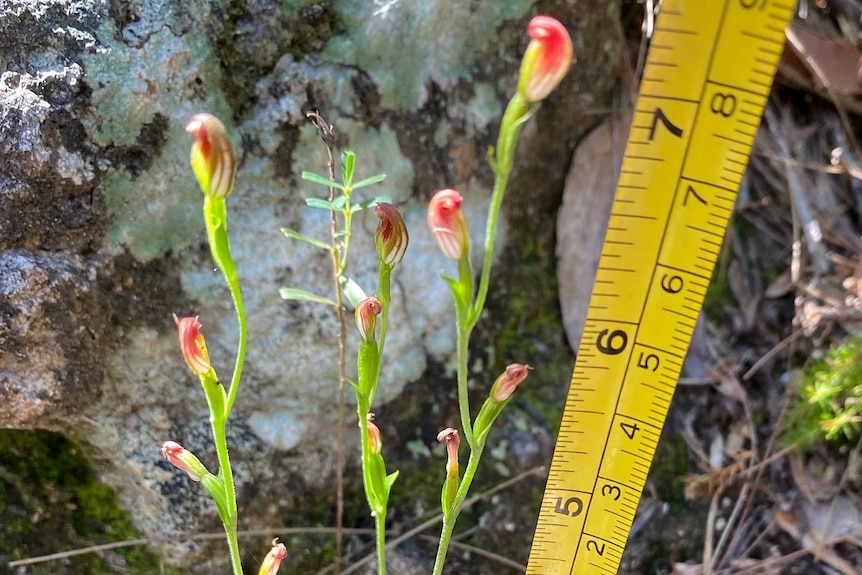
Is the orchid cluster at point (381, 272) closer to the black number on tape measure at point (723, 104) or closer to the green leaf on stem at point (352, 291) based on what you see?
the green leaf on stem at point (352, 291)

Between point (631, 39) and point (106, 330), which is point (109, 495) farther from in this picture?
point (631, 39)

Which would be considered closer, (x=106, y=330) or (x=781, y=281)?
(x=106, y=330)

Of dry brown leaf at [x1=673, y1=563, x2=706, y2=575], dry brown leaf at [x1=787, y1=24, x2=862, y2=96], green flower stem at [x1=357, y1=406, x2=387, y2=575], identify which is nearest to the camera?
green flower stem at [x1=357, y1=406, x2=387, y2=575]

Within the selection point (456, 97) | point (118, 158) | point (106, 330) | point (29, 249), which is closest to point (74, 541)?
point (106, 330)

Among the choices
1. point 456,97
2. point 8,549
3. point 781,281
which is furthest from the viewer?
point 781,281

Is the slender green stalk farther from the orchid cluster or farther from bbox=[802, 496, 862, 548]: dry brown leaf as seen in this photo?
bbox=[802, 496, 862, 548]: dry brown leaf

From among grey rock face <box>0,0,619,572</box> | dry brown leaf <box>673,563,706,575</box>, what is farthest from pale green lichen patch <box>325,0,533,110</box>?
dry brown leaf <box>673,563,706,575</box>

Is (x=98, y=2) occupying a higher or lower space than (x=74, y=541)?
higher
